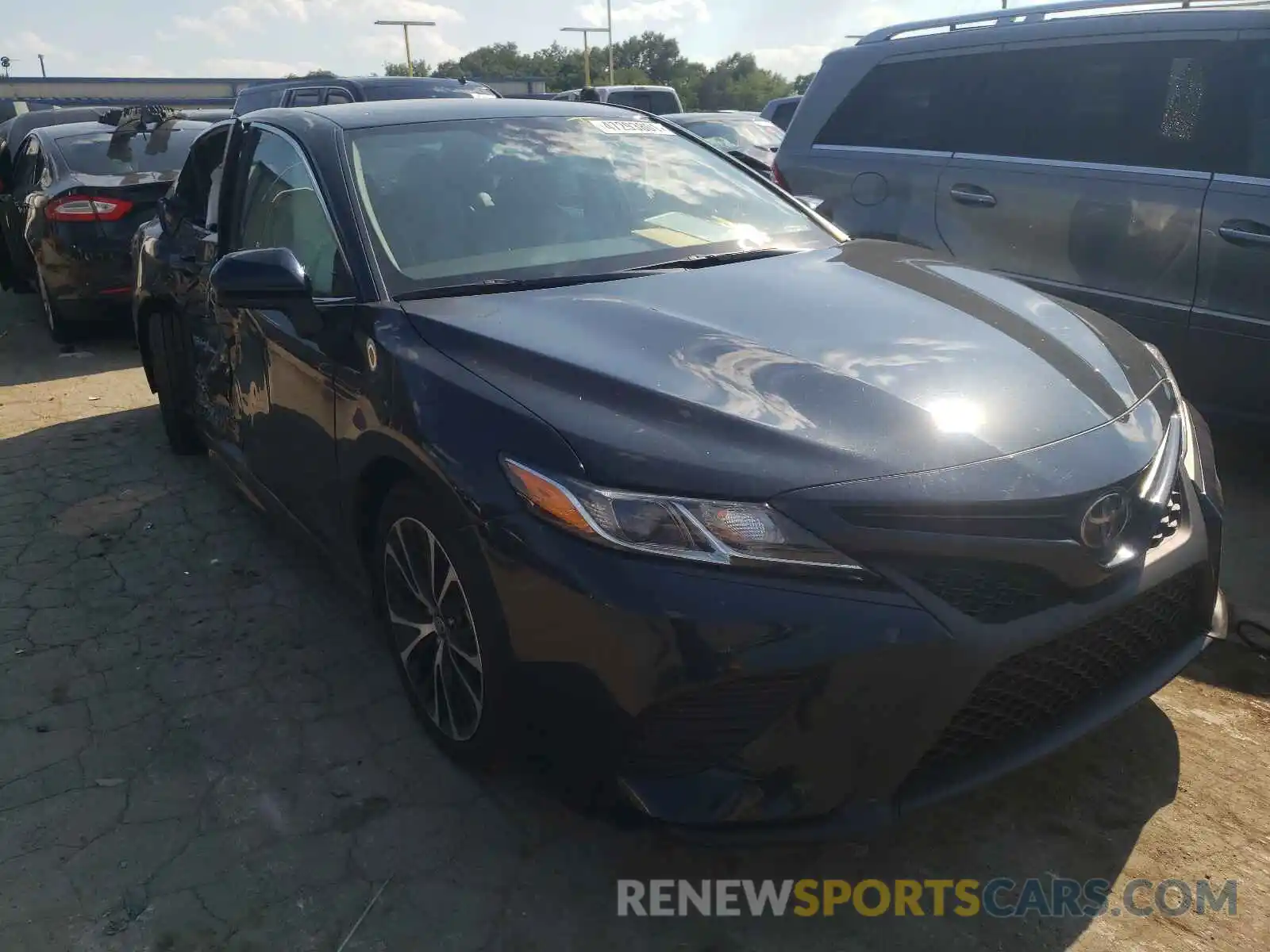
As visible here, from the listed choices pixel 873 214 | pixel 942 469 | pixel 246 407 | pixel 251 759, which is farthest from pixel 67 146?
pixel 942 469

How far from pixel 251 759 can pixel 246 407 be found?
4.29 feet

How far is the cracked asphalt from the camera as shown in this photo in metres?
2.21

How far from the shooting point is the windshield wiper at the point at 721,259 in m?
3.07

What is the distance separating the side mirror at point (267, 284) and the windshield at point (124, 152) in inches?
207

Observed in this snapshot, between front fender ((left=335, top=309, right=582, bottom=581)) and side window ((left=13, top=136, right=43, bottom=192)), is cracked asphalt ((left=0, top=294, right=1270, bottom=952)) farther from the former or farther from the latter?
side window ((left=13, top=136, right=43, bottom=192))

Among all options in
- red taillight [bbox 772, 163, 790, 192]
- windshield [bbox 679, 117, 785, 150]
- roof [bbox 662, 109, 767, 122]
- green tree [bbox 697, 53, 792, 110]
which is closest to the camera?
red taillight [bbox 772, 163, 790, 192]

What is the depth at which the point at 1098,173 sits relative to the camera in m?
4.43

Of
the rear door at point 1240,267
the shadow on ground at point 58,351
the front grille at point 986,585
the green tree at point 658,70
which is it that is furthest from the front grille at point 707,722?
the green tree at point 658,70

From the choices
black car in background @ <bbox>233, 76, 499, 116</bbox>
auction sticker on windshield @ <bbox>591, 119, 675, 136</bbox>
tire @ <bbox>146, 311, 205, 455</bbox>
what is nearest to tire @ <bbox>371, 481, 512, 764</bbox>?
auction sticker on windshield @ <bbox>591, 119, 675, 136</bbox>

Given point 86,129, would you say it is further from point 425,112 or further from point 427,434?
point 427,434

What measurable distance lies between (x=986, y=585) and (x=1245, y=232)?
2769mm

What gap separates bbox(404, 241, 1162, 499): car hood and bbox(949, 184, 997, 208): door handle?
193cm

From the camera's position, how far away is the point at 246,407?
362 centimetres

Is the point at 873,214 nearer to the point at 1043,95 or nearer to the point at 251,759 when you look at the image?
→ the point at 1043,95
